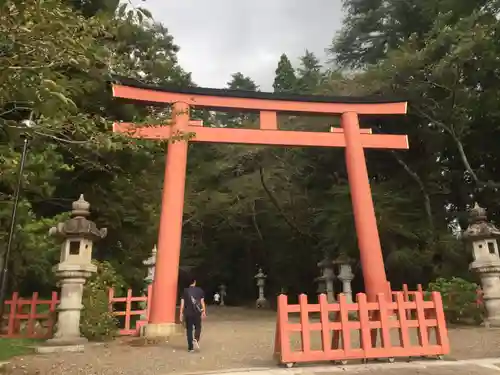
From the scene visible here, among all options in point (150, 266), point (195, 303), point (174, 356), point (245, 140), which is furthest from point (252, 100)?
point (174, 356)

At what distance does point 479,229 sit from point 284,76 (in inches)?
1095

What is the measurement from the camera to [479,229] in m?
10.3

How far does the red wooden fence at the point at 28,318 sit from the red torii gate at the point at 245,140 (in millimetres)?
2178

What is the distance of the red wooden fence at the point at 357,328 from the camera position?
5488 mm

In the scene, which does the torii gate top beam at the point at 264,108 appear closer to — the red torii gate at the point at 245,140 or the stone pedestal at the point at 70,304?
the red torii gate at the point at 245,140

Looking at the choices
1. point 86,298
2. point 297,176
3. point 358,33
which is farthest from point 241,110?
point 358,33

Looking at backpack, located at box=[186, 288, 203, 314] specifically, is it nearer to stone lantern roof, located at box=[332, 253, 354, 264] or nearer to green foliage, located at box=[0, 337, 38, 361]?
green foliage, located at box=[0, 337, 38, 361]

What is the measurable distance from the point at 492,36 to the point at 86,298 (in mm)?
14139

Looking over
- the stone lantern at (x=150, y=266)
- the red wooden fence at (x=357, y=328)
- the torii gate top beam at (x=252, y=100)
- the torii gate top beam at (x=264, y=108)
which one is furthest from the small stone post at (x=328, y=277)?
the red wooden fence at (x=357, y=328)

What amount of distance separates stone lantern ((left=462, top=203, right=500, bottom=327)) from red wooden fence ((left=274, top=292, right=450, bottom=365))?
4969mm

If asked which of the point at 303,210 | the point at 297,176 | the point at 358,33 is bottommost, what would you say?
the point at 303,210

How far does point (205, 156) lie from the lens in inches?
1003

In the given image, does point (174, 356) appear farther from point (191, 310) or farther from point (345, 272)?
point (345, 272)

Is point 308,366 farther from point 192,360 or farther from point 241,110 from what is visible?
point 241,110
